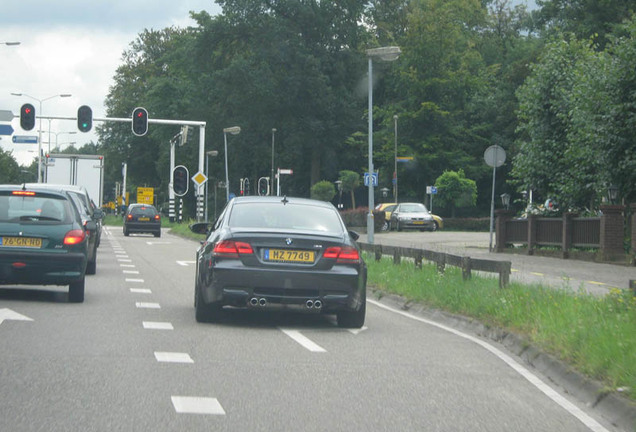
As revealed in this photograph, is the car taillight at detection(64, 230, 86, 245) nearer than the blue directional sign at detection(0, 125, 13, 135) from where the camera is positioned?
Yes

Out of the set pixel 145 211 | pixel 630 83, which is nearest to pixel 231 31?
pixel 145 211

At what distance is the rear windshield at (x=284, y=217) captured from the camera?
38.3 ft

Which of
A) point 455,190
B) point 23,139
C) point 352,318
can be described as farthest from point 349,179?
point 352,318

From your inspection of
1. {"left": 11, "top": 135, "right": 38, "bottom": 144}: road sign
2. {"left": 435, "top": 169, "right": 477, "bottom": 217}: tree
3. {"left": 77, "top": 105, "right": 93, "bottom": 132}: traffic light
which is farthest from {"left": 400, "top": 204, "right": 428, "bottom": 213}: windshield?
{"left": 77, "top": 105, "right": 93, "bottom": 132}: traffic light

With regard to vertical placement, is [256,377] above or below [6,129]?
below

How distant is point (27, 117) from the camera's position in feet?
124

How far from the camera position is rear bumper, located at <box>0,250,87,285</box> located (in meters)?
12.9

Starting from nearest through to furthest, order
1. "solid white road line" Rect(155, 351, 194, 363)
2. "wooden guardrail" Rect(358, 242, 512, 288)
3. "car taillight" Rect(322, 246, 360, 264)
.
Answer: "solid white road line" Rect(155, 351, 194, 363)
"car taillight" Rect(322, 246, 360, 264)
"wooden guardrail" Rect(358, 242, 512, 288)

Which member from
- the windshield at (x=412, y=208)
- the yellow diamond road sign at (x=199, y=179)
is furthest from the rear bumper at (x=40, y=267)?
the windshield at (x=412, y=208)

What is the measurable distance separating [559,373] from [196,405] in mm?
3316

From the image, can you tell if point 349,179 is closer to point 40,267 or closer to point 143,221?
point 143,221

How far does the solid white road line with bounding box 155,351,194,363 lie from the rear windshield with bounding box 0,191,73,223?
4845mm

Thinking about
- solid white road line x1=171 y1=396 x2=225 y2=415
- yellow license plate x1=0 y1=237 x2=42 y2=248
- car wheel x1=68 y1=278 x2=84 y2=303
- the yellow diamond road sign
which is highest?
the yellow diamond road sign

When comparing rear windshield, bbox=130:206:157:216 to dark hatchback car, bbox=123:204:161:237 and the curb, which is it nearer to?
dark hatchback car, bbox=123:204:161:237
